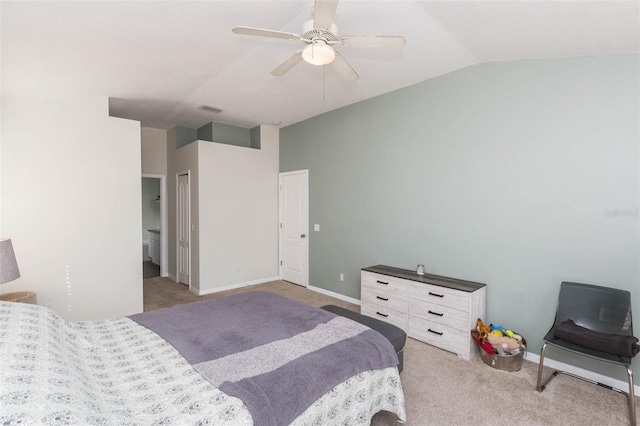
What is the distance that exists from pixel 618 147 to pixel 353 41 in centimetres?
225

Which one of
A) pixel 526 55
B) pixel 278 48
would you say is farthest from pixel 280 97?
pixel 526 55

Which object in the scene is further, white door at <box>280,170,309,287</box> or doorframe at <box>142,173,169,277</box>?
doorframe at <box>142,173,169,277</box>

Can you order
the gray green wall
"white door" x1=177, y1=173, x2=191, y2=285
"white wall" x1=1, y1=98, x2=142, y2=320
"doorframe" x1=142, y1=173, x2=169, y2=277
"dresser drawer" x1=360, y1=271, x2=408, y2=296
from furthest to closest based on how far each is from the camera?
1. "doorframe" x1=142, y1=173, x2=169, y2=277
2. "white door" x1=177, y1=173, x2=191, y2=285
3. "dresser drawer" x1=360, y1=271, x2=408, y2=296
4. "white wall" x1=1, y1=98, x2=142, y2=320
5. the gray green wall

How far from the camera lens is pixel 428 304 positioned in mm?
3205

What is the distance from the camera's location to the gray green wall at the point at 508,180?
2.48 m

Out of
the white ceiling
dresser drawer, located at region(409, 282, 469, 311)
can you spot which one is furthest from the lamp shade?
dresser drawer, located at region(409, 282, 469, 311)

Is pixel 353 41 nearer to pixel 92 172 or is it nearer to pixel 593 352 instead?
pixel 593 352

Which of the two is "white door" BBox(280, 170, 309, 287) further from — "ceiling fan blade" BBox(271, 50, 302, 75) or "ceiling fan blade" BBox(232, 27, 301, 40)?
"ceiling fan blade" BBox(232, 27, 301, 40)

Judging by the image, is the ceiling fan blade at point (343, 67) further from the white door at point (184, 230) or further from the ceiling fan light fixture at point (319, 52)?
the white door at point (184, 230)

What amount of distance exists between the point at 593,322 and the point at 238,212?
4666mm

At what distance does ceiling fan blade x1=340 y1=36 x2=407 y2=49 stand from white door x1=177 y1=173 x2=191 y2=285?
4088mm

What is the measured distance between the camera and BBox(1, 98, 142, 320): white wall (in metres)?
3.28

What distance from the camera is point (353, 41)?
6.70 feet

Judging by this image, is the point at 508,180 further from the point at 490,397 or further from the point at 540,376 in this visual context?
the point at 490,397
